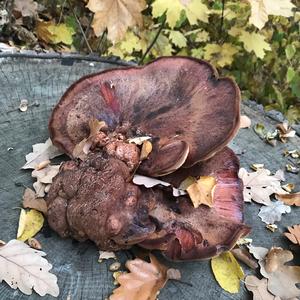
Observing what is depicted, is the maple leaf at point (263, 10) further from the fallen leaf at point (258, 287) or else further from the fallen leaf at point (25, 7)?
the fallen leaf at point (25, 7)

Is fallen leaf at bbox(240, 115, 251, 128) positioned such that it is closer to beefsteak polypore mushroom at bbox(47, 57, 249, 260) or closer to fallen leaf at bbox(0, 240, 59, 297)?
beefsteak polypore mushroom at bbox(47, 57, 249, 260)

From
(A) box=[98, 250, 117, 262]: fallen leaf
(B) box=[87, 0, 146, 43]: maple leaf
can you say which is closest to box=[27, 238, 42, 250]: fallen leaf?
(A) box=[98, 250, 117, 262]: fallen leaf

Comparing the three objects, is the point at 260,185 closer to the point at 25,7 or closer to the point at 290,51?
the point at 290,51

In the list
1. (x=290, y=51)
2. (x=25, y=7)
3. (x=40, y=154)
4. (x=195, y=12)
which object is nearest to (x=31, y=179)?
(x=40, y=154)

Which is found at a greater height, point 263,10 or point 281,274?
point 263,10

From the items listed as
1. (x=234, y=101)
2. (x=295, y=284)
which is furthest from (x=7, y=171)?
(x=295, y=284)

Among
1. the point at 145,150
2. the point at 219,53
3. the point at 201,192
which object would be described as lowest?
the point at 219,53
